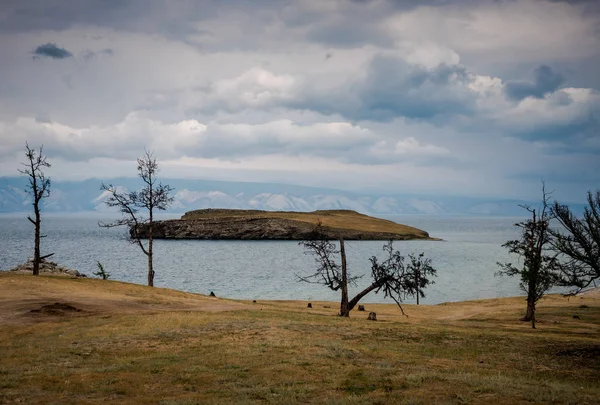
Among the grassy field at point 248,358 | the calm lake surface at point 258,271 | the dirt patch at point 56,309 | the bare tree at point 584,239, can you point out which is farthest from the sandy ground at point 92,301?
the calm lake surface at point 258,271

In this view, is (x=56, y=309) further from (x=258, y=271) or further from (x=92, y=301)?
(x=258, y=271)

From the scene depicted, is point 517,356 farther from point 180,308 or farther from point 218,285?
point 218,285

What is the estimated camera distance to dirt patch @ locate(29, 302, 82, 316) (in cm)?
3269

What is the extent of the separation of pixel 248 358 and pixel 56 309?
18350mm

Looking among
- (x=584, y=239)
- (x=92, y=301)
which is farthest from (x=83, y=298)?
(x=584, y=239)

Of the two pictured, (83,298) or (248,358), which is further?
(83,298)

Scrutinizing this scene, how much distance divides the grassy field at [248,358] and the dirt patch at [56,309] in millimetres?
117

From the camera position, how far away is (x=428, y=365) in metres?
21.2

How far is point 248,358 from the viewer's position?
21562 millimetres

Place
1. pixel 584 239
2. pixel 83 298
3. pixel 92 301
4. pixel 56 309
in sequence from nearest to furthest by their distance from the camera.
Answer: pixel 584 239
pixel 56 309
pixel 92 301
pixel 83 298

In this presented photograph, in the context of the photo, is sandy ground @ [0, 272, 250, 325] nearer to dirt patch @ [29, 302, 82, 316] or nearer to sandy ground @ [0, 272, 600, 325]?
sandy ground @ [0, 272, 600, 325]

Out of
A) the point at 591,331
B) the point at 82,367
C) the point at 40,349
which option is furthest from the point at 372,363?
the point at 591,331

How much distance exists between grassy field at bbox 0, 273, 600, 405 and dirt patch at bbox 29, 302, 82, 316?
12cm

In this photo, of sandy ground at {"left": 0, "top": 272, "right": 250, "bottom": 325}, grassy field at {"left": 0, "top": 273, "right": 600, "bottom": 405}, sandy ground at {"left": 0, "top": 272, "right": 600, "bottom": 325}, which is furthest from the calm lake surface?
grassy field at {"left": 0, "top": 273, "right": 600, "bottom": 405}
